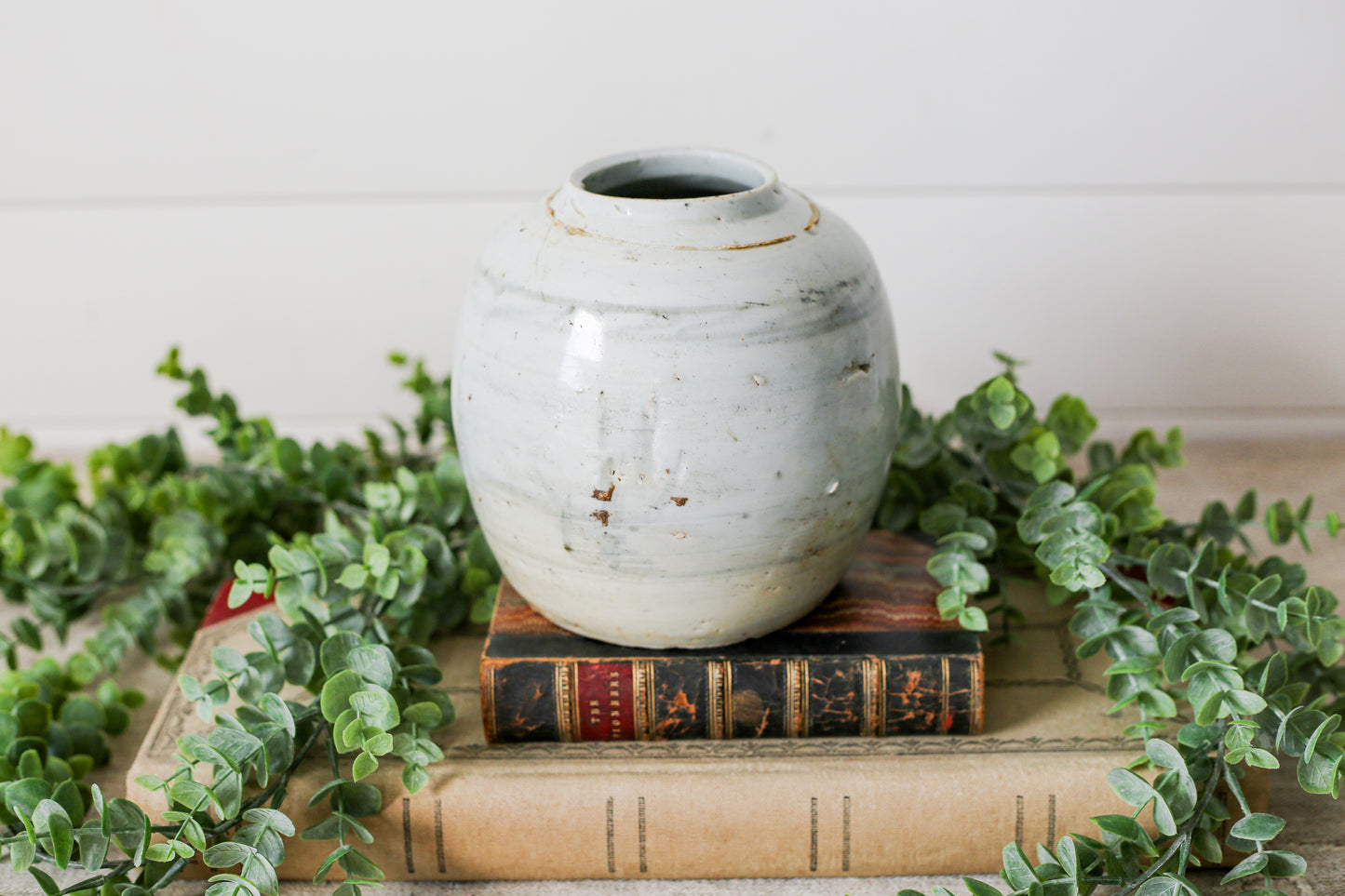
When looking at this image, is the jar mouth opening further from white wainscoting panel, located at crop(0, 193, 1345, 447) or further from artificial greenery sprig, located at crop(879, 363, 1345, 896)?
white wainscoting panel, located at crop(0, 193, 1345, 447)

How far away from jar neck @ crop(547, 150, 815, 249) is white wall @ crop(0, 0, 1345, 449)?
1.14 ft

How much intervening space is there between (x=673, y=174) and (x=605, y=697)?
30 centimetres

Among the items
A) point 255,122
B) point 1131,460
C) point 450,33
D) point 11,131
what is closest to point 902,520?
point 1131,460

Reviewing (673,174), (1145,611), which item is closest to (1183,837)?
(1145,611)

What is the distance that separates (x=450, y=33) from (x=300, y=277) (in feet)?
→ 0.89

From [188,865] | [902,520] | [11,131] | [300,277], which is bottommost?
[188,865]

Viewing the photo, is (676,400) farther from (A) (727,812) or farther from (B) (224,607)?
(B) (224,607)

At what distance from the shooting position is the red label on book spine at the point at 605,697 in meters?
0.61

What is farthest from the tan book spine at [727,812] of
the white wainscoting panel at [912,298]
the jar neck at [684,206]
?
the white wainscoting panel at [912,298]

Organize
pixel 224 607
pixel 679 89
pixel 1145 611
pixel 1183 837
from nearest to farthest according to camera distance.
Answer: pixel 1183 837 → pixel 1145 611 → pixel 224 607 → pixel 679 89

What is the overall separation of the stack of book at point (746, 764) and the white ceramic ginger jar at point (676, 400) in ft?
0.13

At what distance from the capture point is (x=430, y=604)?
2.32 feet

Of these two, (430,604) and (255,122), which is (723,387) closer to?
(430,604)

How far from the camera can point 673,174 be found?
646mm
